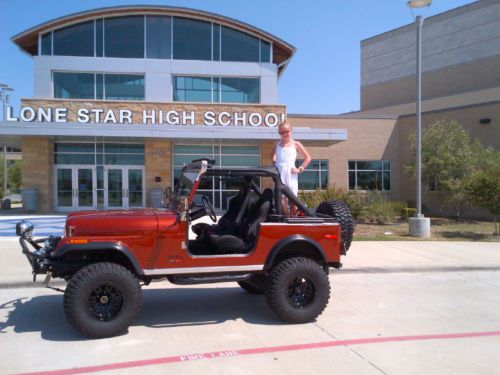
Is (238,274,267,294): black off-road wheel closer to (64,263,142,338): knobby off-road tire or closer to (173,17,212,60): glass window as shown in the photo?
(64,263,142,338): knobby off-road tire

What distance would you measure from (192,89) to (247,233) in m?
18.6

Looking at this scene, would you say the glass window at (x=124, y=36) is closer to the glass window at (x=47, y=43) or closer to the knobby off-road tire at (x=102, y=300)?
the glass window at (x=47, y=43)

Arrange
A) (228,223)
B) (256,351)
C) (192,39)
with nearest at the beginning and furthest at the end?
1. (256,351)
2. (228,223)
3. (192,39)

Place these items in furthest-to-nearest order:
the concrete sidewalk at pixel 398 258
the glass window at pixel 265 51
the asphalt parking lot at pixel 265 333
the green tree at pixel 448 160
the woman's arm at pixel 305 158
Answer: the glass window at pixel 265 51
the green tree at pixel 448 160
the concrete sidewalk at pixel 398 258
the woman's arm at pixel 305 158
the asphalt parking lot at pixel 265 333

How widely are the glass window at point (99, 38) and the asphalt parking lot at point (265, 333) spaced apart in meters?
16.8

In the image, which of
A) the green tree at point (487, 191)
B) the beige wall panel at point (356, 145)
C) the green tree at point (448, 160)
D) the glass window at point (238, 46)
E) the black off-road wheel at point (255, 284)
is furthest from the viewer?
the beige wall panel at point (356, 145)

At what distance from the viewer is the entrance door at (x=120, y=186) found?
73.2 ft

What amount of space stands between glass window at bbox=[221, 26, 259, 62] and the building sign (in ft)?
11.2

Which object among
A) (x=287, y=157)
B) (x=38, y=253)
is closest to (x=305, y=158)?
(x=287, y=157)

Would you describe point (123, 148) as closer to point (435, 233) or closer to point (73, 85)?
point (73, 85)

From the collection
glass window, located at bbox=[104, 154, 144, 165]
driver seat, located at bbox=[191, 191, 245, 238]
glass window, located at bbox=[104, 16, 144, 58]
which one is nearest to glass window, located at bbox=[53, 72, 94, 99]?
glass window, located at bbox=[104, 16, 144, 58]

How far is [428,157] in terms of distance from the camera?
2092cm

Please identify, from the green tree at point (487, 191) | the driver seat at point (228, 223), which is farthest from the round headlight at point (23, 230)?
the green tree at point (487, 191)

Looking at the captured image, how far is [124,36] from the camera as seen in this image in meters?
23.1
